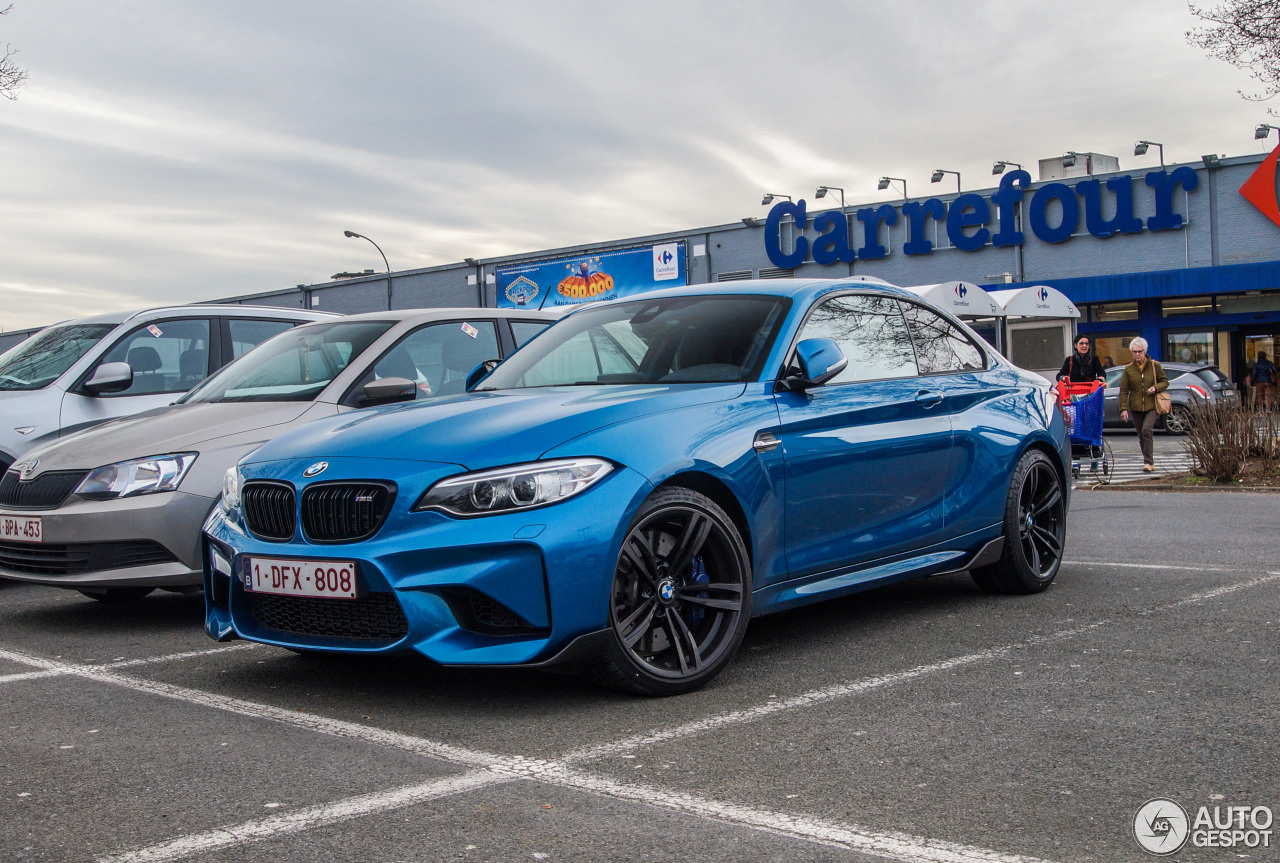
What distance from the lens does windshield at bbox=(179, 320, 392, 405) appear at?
22.5 ft

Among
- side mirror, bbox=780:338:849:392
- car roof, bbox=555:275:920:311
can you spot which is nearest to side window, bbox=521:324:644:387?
car roof, bbox=555:275:920:311

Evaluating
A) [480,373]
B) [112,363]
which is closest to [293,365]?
[480,373]

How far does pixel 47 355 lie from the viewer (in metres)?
8.62

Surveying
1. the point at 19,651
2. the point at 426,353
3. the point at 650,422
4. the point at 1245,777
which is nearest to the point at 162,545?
the point at 19,651

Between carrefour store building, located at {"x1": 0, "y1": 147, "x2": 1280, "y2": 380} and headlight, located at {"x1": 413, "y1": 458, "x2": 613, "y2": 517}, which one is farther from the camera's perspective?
carrefour store building, located at {"x1": 0, "y1": 147, "x2": 1280, "y2": 380}

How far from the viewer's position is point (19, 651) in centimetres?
573

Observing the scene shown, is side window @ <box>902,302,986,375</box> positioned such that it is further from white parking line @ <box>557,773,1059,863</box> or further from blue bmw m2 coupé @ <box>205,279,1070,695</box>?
white parking line @ <box>557,773,1059,863</box>

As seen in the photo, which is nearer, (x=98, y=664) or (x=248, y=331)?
(x=98, y=664)

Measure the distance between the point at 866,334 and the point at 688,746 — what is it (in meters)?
2.58

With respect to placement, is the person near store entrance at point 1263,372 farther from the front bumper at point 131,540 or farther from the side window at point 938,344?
the front bumper at point 131,540

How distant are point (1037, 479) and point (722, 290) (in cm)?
208

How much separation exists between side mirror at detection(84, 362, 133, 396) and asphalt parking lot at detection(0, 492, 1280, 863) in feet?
7.16

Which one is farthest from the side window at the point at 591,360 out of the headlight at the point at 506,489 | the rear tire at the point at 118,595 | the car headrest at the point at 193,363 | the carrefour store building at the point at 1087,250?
the carrefour store building at the point at 1087,250

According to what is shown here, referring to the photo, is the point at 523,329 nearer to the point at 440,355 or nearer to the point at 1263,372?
the point at 440,355
